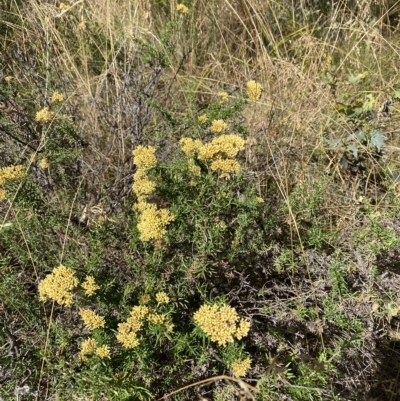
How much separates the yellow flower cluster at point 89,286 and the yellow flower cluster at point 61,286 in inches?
1.4

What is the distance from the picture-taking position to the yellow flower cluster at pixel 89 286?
136 cm

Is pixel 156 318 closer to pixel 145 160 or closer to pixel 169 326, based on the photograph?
pixel 169 326

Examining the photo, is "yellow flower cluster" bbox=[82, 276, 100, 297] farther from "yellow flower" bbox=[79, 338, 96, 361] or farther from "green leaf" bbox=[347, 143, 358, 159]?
"green leaf" bbox=[347, 143, 358, 159]

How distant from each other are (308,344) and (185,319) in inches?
21.5

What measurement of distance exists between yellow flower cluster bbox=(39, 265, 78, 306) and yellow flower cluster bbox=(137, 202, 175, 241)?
267mm

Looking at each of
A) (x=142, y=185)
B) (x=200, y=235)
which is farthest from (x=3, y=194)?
(x=200, y=235)

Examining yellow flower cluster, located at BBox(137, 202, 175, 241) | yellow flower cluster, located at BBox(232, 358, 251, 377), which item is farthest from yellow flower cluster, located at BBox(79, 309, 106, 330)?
yellow flower cluster, located at BBox(232, 358, 251, 377)

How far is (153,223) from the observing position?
1.41 metres

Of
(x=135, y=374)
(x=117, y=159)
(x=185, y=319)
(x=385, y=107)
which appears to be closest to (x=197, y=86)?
(x=117, y=159)

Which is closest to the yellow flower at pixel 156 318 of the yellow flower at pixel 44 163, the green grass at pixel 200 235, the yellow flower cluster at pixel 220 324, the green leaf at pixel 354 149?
the green grass at pixel 200 235

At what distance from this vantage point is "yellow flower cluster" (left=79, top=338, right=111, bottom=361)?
4.28ft

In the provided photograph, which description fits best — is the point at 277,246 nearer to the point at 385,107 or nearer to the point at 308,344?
the point at 308,344

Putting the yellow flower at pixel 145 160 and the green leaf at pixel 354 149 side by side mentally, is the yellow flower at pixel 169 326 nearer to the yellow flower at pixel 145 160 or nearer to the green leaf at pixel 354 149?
the yellow flower at pixel 145 160

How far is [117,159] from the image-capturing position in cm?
236
